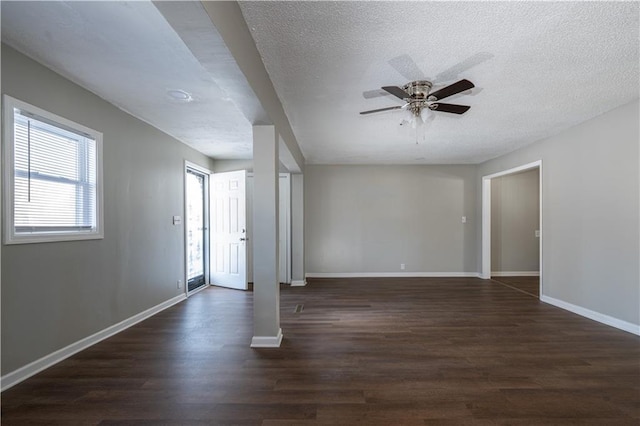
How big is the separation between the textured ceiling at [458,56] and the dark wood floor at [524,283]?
2839mm

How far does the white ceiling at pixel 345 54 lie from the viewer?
1.87 metres

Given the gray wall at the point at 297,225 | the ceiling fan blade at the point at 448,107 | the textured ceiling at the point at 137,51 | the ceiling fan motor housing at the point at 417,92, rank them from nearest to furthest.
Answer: the textured ceiling at the point at 137,51, the ceiling fan motor housing at the point at 417,92, the ceiling fan blade at the point at 448,107, the gray wall at the point at 297,225

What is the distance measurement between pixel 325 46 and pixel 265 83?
0.62 metres

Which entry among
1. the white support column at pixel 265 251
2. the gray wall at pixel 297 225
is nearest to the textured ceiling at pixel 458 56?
the white support column at pixel 265 251

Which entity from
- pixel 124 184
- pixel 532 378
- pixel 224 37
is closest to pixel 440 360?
pixel 532 378

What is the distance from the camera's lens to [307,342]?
321cm

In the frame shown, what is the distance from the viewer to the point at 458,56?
2.38 m

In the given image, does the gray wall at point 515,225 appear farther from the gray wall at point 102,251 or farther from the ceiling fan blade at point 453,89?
the gray wall at point 102,251

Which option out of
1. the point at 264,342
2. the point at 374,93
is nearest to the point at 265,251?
the point at 264,342

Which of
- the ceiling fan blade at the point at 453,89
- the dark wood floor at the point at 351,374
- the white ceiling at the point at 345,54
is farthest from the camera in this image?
the ceiling fan blade at the point at 453,89

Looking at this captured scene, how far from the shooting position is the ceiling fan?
102 inches

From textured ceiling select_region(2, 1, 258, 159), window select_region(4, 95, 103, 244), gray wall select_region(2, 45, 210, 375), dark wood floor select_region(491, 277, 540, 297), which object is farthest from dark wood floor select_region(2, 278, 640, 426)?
textured ceiling select_region(2, 1, 258, 159)

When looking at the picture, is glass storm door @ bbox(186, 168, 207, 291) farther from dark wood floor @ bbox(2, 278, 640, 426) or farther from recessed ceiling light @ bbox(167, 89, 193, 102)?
recessed ceiling light @ bbox(167, 89, 193, 102)

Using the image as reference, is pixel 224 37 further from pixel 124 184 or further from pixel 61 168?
pixel 124 184
